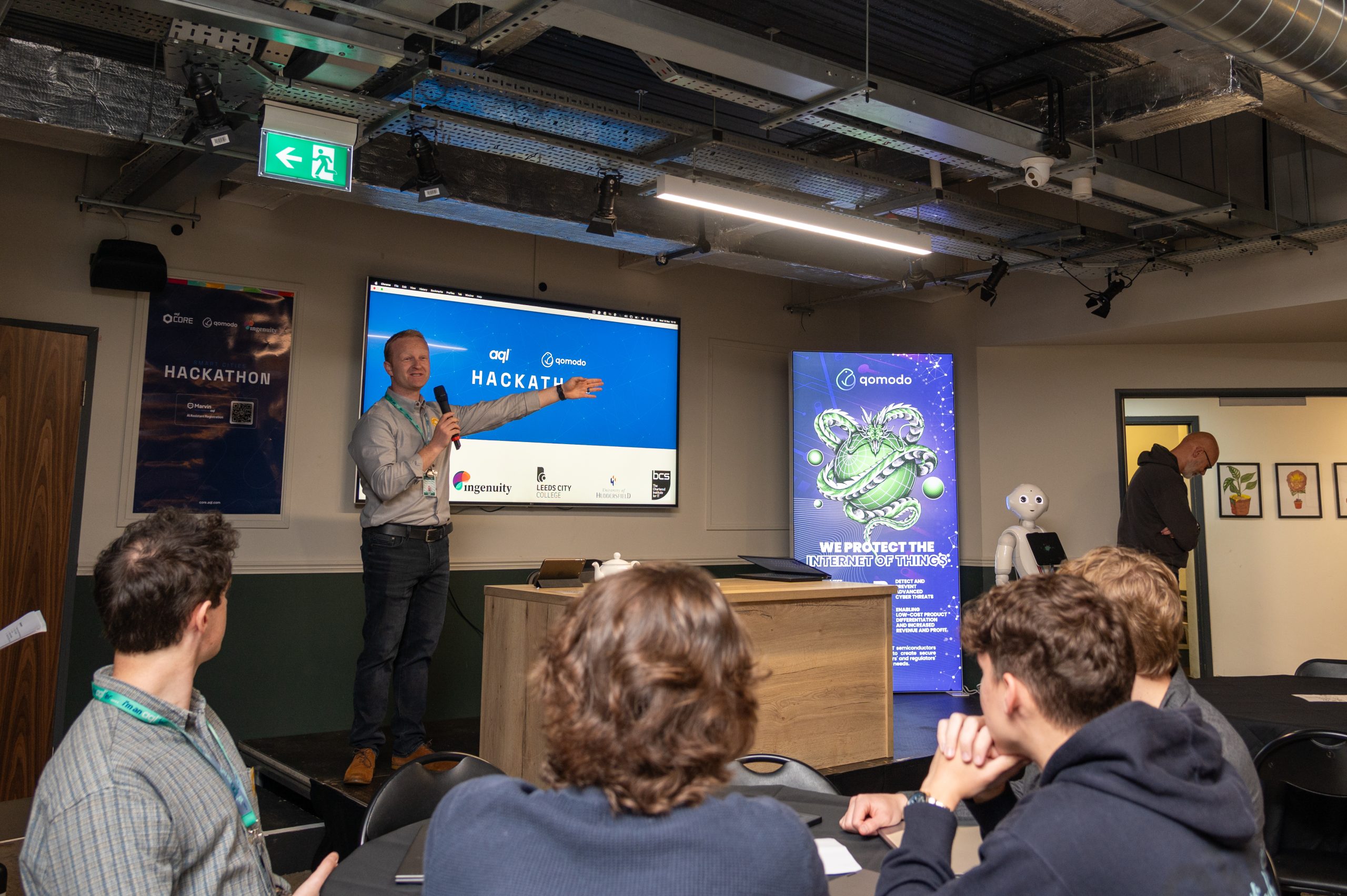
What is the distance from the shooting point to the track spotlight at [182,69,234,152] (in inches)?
128

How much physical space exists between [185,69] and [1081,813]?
11.3ft

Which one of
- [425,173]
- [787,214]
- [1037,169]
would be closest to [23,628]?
[425,173]

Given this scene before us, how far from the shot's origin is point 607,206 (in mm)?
4359

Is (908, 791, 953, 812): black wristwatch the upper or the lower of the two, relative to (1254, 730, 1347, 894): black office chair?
upper

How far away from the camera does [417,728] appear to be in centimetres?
386

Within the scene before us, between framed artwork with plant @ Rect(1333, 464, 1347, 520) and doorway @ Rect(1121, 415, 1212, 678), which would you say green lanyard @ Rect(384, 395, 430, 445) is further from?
framed artwork with plant @ Rect(1333, 464, 1347, 520)

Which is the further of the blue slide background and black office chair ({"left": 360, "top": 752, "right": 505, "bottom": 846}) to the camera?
the blue slide background

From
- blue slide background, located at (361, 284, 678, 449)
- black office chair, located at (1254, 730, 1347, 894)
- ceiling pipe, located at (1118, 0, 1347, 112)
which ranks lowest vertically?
black office chair, located at (1254, 730, 1347, 894)

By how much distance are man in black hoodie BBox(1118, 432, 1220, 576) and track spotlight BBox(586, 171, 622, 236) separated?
11.0 ft

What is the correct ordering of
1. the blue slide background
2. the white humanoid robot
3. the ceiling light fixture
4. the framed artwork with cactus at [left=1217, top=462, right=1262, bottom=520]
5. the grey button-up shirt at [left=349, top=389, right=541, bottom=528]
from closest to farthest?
1. the grey button-up shirt at [left=349, top=389, right=541, bottom=528]
2. the ceiling light fixture
3. the blue slide background
4. the white humanoid robot
5. the framed artwork with cactus at [left=1217, top=462, right=1262, bottom=520]

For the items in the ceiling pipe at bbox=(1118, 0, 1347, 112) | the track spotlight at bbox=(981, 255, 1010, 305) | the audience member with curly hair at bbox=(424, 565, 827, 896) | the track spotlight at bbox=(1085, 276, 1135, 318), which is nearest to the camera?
the audience member with curly hair at bbox=(424, 565, 827, 896)

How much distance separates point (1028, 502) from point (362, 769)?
4.42 m

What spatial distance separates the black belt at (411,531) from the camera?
3820 millimetres

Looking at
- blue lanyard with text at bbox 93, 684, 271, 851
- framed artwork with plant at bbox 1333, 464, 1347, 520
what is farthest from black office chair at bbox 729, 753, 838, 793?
framed artwork with plant at bbox 1333, 464, 1347, 520
